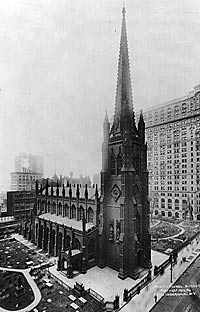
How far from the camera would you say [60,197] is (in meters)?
37.2

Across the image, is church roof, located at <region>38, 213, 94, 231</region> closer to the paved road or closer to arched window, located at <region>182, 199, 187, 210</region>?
the paved road

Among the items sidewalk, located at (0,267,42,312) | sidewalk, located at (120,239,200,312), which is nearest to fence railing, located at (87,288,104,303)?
sidewalk, located at (120,239,200,312)

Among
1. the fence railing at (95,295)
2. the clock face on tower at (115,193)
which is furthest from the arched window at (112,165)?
the fence railing at (95,295)

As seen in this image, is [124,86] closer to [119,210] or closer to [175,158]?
[119,210]

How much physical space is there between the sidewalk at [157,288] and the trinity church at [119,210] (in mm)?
2619

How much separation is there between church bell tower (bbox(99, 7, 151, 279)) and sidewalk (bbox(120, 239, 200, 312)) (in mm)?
2577

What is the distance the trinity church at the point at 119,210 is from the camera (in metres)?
23.8

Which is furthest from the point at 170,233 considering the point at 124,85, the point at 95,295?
the point at 124,85

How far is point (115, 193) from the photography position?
25.9m

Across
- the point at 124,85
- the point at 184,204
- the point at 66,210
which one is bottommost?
the point at 184,204

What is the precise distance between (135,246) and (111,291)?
5849 mm

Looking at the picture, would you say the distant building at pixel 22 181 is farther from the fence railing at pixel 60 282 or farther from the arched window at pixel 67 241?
the fence railing at pixel 60 282

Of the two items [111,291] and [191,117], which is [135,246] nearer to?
[111,291]

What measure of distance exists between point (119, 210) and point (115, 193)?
7.99 feet
